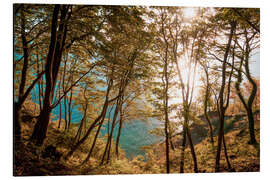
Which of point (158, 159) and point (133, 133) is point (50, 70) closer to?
point (133, 133)

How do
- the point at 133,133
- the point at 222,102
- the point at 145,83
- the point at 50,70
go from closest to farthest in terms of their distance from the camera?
the point at 50,70 < the point at 222,102 < the point at 145,83 < the point at 133,133

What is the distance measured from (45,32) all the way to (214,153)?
4006 millimetres

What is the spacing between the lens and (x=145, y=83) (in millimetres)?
3096

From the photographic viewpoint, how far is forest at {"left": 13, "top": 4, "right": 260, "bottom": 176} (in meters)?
2.25

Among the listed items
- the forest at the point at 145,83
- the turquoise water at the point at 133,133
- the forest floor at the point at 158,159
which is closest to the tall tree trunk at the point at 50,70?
the forest at the point at 145,83

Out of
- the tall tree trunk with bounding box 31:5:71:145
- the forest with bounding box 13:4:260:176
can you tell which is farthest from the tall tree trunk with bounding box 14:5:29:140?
the tall tree trunk with bounding box 31:5:71:145

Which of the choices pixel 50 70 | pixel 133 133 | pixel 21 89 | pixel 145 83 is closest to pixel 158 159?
pixel 133 133

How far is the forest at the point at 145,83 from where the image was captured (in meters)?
2.25

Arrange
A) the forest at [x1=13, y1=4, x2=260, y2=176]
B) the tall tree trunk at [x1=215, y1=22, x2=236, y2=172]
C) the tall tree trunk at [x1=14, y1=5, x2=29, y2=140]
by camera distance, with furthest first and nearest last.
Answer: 1. the tall tree trunk at [x1=215, y1=22, x2=236, y2=172]
2. the forest at [x1=13, y1=4, x2=260, y2=176]
3. the tall tree trunk at [x1=14, y1=5, x2=29, y2=140]

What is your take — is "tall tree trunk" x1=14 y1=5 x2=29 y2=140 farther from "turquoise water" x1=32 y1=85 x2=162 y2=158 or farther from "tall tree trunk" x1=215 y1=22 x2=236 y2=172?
"tall tree trunk" x1=215 y1=22 x2=236 y2=172
